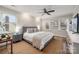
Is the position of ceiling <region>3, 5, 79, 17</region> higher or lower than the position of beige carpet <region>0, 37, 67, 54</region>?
higher

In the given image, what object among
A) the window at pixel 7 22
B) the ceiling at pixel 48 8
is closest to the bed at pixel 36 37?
the window at pixel 7 22

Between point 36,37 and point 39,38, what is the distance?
0.06m

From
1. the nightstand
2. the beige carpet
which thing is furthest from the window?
the beige carpet

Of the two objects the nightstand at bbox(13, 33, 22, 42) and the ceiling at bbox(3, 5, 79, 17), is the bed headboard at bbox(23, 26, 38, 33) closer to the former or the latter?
the nightstand at bbox(13, 33, 22, 42)

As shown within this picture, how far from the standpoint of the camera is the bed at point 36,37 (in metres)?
1.62

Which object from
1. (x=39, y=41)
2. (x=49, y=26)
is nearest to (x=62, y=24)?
(x=49, y=26)

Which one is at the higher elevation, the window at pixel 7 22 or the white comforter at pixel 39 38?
the window at pixel 7 22

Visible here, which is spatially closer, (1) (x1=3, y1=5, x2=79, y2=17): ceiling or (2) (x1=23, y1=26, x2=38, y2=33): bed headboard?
(1) (x1=3, y1=5, x2=79, y2=17): ceiling

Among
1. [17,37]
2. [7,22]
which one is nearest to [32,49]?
[17,37]

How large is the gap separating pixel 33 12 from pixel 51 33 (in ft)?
1.89

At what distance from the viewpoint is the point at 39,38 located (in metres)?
1.62

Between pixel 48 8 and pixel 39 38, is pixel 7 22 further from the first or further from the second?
pixel 48 8

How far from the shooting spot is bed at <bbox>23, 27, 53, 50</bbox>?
162cm

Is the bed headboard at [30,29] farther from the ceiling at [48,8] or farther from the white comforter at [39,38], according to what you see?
the ceiling at [48,8]
